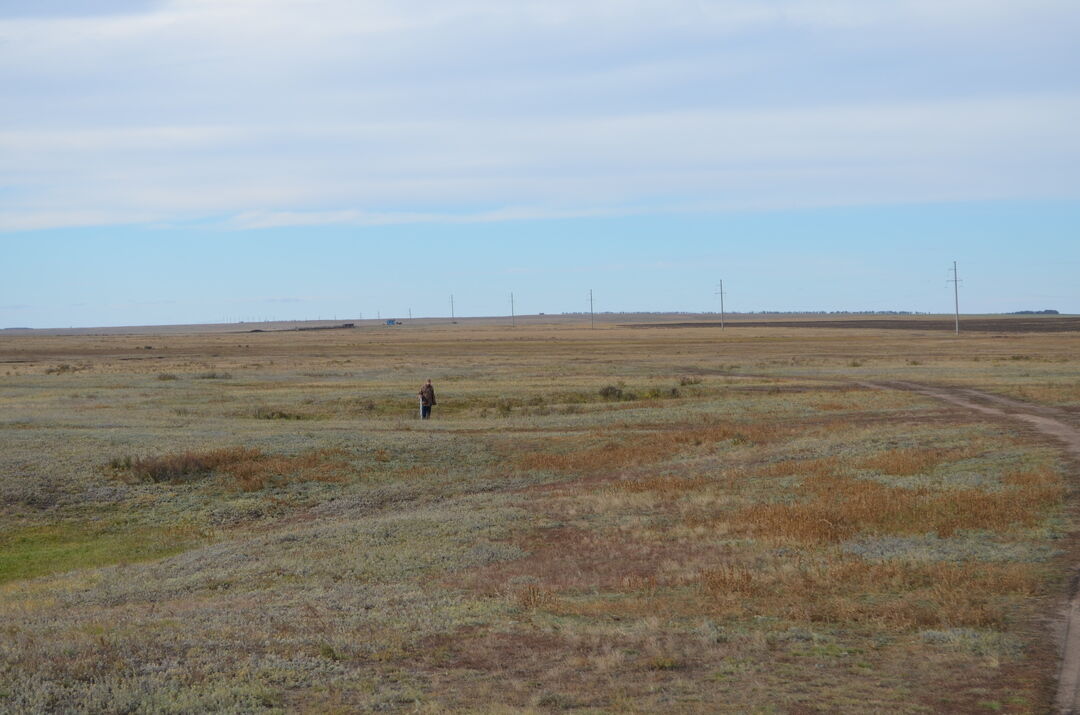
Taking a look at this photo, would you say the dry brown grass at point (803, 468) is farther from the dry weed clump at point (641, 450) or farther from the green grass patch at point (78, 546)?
the green grass patch at point (78, 546)

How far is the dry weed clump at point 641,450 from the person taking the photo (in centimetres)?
3275

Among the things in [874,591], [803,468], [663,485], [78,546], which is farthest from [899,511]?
[78,546]

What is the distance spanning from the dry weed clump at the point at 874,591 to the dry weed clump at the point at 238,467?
59.6ft

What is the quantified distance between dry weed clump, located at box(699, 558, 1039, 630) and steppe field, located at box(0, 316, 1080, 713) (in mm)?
60

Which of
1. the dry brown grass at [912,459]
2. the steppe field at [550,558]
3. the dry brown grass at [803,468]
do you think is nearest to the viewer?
the steppe field at [550,558]

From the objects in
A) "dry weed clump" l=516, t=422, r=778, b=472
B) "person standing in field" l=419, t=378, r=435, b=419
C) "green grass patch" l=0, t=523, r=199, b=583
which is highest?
"person standing in field" l=419, t=378, r=435, b=419

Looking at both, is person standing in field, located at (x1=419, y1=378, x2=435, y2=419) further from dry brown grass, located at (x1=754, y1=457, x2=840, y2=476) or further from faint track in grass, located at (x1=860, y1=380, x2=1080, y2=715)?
faint track in grass, located at (x1=860, y1=380, x2=1080, y2=715)

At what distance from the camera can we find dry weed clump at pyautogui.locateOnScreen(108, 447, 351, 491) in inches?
1212

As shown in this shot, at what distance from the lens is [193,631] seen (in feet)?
43.1

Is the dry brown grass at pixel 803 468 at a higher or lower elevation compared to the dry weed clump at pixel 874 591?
lower

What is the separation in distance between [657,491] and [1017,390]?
30.3m

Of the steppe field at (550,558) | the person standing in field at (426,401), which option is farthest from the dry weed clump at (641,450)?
the person standing in field at (426,401)

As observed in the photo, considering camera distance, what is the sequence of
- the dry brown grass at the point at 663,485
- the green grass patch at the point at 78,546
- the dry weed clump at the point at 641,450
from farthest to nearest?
the dry weed clump at the point at 641,450
the dry brown grass at the point at 663,485
the green grass patch at the point at 78,546

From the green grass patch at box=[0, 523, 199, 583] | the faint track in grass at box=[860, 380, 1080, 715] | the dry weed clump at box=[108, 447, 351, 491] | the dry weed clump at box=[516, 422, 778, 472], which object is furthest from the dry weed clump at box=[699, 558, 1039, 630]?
the dry weed clump at box=[108, 447, 351, 491]
